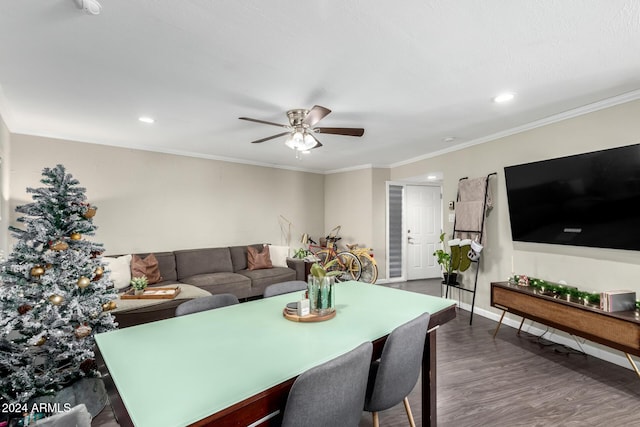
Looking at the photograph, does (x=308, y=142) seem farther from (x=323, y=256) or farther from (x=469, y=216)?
(x=323, y=256)

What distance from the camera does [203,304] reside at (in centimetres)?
197

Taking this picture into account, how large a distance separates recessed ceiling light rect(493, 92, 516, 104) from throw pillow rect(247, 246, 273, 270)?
401cm

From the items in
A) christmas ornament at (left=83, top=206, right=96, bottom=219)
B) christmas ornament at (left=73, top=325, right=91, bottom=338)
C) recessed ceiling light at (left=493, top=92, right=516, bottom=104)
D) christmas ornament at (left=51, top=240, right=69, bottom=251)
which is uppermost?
recessed ceiling light at (left=493, top=92, right=516, bottom=104)

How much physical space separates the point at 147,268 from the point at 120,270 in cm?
32

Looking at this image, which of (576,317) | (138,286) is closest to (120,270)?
(138,286)

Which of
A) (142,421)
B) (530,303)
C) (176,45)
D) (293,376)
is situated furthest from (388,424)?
(176,45)

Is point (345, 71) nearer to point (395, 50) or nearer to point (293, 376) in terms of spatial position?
point (395, 50)

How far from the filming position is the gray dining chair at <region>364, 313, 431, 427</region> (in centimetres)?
139

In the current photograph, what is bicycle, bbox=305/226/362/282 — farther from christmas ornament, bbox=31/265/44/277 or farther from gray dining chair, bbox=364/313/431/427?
christmas ornament, bbox=31/265/44/277

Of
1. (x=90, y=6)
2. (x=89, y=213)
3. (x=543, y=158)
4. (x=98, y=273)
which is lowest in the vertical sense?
(x=98, y=273)

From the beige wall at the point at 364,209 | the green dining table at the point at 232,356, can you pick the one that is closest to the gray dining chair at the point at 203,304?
the green dining table at the point at 232,356

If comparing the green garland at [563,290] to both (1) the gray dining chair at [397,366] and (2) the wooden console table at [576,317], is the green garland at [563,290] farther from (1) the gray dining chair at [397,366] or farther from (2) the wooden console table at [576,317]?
(1) the gray dining chair at [397,366]

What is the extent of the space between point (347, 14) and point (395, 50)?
0.49 m

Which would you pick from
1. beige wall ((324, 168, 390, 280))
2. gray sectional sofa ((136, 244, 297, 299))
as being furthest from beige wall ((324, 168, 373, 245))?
Answer: gray sectional sofa ((136, 244, 297, 299))
